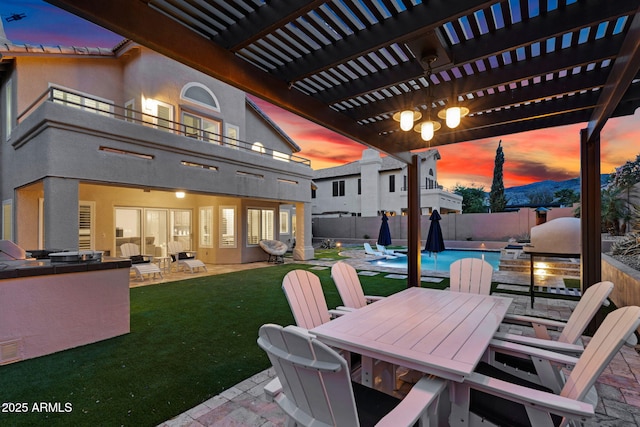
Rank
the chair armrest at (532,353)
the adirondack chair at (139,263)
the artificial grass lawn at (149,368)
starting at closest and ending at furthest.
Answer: the chair armrest at (532,353) → the artificial grass lawn at (149,368) → the adirondack chair at (139,263)

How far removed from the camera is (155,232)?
11.0 m

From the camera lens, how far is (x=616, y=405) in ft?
8.33

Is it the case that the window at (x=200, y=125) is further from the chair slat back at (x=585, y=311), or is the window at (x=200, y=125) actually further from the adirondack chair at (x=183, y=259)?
the chair slat back at (x=585, y=311)

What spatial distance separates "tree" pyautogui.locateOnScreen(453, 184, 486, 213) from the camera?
3309 centimetres

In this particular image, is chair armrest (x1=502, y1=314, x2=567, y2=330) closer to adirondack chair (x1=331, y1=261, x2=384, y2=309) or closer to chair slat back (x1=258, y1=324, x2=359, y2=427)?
adirondack chair (x1=331, y1=261, x2=384, y2=309)

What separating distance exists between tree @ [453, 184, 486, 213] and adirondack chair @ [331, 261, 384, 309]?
32.6m

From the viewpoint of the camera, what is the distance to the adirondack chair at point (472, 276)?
158 inches

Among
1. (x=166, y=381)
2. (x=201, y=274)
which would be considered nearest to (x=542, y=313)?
(x=166, y=381)

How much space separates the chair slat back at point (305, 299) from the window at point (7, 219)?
9885mm

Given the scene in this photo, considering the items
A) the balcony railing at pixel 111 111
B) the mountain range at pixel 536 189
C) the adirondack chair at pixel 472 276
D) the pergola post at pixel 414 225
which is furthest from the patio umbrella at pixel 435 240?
the mountain range at pixel 536 189

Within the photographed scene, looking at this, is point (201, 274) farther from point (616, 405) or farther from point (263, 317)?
point (616, 405)

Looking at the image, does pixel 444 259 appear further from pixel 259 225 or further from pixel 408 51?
pixel 408 51

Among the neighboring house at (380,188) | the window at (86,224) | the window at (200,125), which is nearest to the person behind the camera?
the window at (86,224)

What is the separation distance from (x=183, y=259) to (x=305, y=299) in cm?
812
